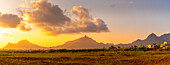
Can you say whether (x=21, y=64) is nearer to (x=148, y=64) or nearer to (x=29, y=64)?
(x=29, y=64)

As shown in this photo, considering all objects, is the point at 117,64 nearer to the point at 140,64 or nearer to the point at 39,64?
the point at 140,64

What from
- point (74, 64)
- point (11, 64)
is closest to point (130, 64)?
point (74, 64)

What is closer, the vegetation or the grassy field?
the grassy field

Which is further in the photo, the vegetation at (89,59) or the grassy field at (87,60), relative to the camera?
the vegetation at (89,59)

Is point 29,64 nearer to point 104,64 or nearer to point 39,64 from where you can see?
point 39,64

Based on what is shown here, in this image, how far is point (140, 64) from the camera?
91.9 feet

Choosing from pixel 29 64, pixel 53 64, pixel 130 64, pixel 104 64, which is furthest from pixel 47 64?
pixel 130 64

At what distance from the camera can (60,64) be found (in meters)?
26.8

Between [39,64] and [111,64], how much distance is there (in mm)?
10195

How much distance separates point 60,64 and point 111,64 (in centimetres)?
730

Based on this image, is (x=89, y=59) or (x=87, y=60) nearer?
(x=87, y=60)

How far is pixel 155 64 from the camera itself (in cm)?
2775

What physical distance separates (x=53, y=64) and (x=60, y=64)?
0.99 m

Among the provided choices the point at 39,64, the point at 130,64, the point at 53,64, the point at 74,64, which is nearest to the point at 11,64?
the point at 39,64
